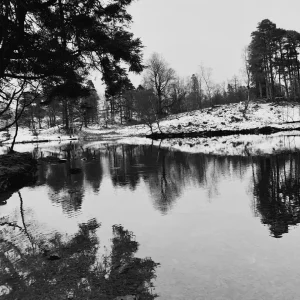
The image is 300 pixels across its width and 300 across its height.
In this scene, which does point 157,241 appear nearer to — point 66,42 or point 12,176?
point 66,42

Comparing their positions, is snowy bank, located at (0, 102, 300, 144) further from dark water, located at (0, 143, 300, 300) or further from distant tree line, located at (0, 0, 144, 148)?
distant tree line, located at (0, 0, 144, 148)

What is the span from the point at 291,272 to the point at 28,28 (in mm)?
5310

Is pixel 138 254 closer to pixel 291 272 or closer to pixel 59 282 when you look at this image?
pixel 59 282

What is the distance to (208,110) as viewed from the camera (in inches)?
2084

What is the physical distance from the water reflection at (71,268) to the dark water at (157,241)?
15 millimetres

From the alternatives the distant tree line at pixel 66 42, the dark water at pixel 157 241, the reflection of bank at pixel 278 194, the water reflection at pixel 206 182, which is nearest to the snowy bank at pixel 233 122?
the water reflection at pixel 206 182

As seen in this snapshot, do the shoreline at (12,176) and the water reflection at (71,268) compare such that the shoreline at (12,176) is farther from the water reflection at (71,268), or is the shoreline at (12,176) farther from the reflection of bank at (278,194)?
the reflection of bank at (278,194)

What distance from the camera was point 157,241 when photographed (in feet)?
18.0

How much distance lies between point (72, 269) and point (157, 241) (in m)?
1.77

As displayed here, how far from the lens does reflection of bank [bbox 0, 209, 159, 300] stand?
368cm

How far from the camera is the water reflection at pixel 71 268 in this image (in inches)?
145

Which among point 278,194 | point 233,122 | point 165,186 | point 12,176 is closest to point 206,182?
point 165,186

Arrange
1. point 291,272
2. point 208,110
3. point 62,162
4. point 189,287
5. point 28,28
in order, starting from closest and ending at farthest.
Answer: point 189,287 < point 291,272 < point 28,28 < point 62,162 < point 208,110

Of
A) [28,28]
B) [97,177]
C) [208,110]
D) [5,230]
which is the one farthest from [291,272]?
[208,110]
